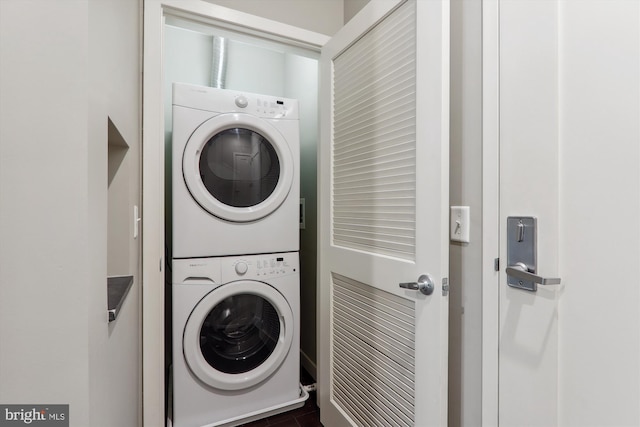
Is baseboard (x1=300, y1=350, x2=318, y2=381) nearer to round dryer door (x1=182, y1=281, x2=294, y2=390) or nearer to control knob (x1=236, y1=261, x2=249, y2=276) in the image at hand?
round dryer door (x1=182, y1=281, x2=294, y2=390)

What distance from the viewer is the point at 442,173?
2.75 ft

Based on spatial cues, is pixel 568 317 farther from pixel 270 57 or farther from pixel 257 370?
pixel 270 57

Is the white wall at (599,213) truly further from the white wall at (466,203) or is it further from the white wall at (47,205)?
the white wall at (47,205)

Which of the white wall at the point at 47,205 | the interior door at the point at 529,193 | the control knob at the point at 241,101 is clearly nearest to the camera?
the white wall at the point at 47,205

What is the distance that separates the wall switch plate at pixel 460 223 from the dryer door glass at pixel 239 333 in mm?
1047

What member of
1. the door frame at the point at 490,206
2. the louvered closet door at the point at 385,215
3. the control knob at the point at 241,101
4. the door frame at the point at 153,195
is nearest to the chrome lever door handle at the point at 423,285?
the louvered closet door at the point at 385,215

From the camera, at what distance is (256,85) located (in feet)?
7.90

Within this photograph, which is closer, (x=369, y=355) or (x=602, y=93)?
(x=602, y=93)

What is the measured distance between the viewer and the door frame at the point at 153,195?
4.14 feet

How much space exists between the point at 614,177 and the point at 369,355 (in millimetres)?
916

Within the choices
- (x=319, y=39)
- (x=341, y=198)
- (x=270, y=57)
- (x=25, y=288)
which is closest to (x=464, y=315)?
(x=341, y=198)

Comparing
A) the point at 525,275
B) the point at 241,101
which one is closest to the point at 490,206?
the point at 525,275

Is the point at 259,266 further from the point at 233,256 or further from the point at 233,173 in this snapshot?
the point at 233,173

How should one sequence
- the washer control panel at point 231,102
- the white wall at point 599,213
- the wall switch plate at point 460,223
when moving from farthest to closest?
the washer control panel at point 231,102, the wall switch plate at point 460,223, the white wall at point 599,213
